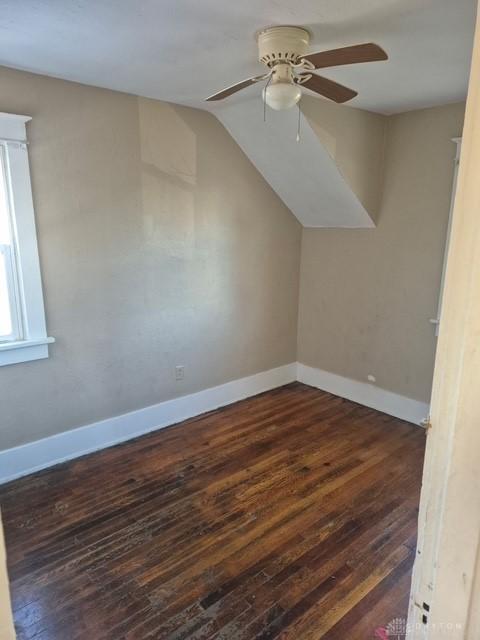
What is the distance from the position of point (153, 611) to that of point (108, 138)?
268 centimetres

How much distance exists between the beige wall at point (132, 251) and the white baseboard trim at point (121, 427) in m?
0.08

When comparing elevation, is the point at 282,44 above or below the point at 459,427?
above

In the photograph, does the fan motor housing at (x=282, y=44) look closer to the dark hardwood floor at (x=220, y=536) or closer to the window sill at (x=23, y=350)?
the window sill at (x=23, y=350)

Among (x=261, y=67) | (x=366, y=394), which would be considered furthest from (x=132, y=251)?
(x=366, y=394)

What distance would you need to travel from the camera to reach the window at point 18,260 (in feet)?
7.77

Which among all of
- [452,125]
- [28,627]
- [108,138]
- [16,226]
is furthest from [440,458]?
[452,125]

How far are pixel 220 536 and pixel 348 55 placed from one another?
2.34m

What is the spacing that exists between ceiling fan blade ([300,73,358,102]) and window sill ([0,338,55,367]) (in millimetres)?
2124

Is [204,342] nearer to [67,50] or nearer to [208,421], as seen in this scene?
[208,421]

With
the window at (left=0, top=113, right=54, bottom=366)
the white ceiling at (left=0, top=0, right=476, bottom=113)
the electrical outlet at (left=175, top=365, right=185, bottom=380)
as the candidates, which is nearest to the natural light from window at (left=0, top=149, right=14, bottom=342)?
the window at (left=0, top=113, right=54, bottom=366)


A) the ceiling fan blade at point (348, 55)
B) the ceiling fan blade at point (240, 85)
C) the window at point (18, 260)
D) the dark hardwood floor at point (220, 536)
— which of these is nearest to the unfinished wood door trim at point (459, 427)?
Answer: the ceiling fan blade at point (348, 55)

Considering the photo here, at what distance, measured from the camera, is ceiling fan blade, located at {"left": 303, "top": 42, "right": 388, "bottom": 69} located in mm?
1579

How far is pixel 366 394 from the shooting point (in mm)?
3822

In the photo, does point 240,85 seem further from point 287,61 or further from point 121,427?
point 121,427
